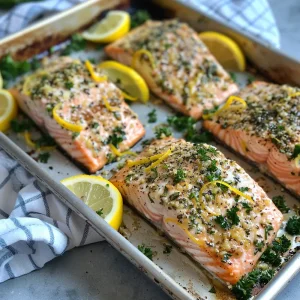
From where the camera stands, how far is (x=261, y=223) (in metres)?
3.25

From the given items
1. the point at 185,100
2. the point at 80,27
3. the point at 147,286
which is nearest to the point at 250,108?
the point at 185,100

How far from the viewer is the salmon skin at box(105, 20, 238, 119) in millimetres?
4375

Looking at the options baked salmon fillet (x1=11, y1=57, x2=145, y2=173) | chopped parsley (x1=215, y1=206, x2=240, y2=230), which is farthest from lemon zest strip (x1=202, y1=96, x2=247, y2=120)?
chopped parsley (x1=215, y1=206, x2=240, y2=230)

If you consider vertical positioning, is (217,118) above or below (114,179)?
above

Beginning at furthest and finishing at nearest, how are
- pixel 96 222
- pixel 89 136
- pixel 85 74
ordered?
pixel 85 74 < pixel 89 136 < pixel 96 222

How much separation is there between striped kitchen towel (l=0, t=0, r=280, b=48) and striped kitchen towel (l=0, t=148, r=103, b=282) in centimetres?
190

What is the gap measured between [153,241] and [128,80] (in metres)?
1.67

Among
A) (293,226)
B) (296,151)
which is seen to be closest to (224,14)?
(296,151)

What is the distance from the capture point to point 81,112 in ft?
13.1

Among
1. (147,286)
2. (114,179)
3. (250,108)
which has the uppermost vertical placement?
(250,108)

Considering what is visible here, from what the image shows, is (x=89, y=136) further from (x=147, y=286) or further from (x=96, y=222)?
(x=147, y=286)

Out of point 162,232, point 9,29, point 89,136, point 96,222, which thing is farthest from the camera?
point 9,29

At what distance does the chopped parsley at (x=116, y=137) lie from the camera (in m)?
3.95

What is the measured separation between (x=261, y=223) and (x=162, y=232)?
675 mm
